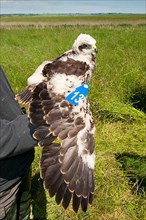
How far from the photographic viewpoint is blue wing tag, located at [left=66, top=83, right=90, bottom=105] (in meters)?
2.11

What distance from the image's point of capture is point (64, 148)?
1.95 m

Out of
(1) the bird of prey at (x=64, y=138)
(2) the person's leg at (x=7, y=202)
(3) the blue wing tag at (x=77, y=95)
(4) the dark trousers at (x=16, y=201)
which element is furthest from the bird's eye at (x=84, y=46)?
(2) the person's leg at (x=7, y=202)

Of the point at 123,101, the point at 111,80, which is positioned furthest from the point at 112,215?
the point at 111,80

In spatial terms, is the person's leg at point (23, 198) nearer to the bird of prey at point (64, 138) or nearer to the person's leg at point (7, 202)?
the person's leg at point (7, 202)

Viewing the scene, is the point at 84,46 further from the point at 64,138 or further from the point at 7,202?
the point at 7,202

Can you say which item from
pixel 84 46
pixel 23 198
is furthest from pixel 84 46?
pixel 23 198

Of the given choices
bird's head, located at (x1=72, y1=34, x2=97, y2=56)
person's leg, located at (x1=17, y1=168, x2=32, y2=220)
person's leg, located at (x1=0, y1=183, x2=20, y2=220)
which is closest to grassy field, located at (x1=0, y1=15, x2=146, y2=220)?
person's leg, located at (x1=17, y1=168, x2=32, y2=220)

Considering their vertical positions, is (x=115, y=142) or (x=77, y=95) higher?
(x=77, y=95)

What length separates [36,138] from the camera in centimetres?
185

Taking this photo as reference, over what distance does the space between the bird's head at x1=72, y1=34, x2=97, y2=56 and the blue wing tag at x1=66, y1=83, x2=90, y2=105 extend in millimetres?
623

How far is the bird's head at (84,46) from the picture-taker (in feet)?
8.86

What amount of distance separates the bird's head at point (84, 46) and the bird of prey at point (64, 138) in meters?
0.42

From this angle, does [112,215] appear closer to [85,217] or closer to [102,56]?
[85,217]

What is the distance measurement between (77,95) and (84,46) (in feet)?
2.43
